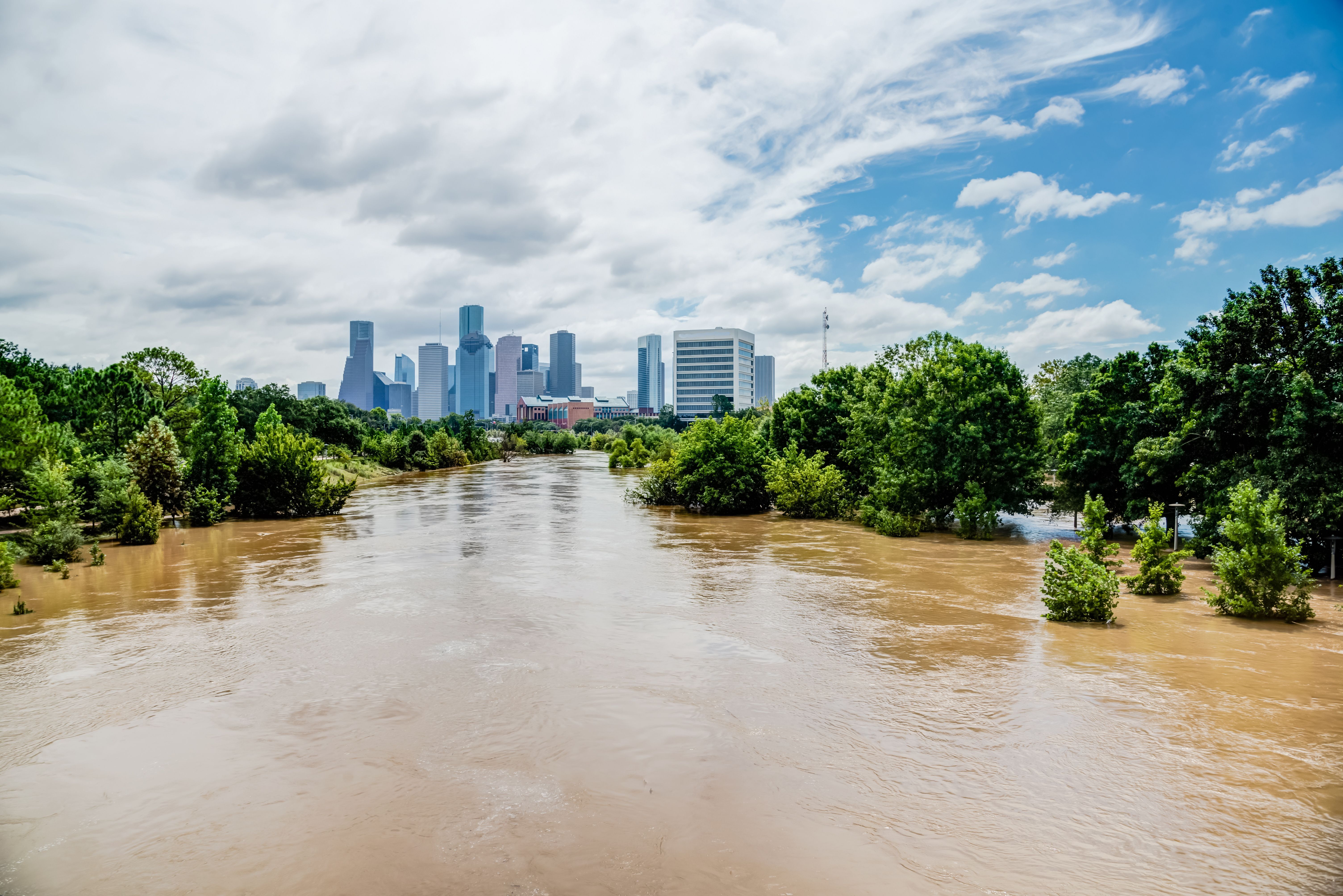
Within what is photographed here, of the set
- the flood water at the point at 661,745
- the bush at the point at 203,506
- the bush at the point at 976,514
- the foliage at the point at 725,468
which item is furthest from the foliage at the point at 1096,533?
the bush at the point at 203,506

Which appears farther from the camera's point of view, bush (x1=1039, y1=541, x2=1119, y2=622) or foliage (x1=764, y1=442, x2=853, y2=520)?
foliage (x1=764, y1=442, x2=853, y2=520)

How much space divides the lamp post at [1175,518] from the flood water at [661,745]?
527cm

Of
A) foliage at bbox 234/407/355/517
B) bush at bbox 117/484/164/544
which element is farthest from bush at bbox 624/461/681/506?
bush at bbox 117/484/164/544

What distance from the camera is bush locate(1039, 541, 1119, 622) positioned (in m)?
12.9

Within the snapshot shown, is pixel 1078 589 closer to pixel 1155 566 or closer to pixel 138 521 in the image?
pixel 1155 566

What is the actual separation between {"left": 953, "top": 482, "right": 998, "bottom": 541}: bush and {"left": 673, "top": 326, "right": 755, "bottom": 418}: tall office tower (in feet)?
523

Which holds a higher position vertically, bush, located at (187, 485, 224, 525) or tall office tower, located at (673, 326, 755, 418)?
tall office tower, located at (673, 326, 755, 418)

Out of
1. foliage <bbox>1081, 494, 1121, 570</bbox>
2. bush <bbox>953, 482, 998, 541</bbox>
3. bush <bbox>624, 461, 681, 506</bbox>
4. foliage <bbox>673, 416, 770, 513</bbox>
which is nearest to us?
foliage <bbox>1081, 494, 1121, 570</bbox>

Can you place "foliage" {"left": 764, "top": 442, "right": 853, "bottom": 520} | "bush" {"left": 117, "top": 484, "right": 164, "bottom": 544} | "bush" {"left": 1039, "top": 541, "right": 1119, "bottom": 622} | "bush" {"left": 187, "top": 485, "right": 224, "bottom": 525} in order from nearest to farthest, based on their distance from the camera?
1. "bush" {"left": 1039, "top": 541, "right": 1119, "bottom": 622}
2. "bush" {"left": 117, "top": 484, "right": 164, "bottom": 544}
3. "bush" {"left": 187, "top": 485, "right": 224, "bottom": 525}
4. "foliage" {"left": 764, "top": 442, "right": 853, "bottom": 520}

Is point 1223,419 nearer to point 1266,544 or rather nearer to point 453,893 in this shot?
point 1266,544

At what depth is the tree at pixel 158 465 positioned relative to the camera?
1011 inches

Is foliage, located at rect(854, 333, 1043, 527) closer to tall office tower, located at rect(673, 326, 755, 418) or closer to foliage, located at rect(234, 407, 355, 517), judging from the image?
foliage, located at rect(234, 407, 355, 517)

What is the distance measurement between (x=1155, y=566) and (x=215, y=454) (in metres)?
31.3

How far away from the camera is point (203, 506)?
28.1 metres
